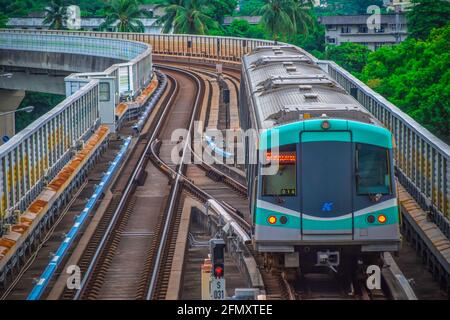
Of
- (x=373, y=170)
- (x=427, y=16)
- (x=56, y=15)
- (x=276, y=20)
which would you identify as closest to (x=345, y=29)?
(x=56, y=15)

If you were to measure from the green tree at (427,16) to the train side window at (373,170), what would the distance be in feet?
199

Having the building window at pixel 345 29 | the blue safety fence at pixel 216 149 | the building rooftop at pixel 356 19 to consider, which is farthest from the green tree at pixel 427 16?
the blue safety fence at pixel 216 149

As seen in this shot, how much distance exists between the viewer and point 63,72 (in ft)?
207

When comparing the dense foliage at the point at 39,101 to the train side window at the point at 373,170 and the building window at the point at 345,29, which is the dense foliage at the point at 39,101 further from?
the train side window at the point at 373,170

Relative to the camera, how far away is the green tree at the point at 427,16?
76.6 meters

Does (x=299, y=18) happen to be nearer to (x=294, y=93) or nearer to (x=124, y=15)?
(x=124, y=15)

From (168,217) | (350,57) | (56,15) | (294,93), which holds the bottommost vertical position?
(168,217)

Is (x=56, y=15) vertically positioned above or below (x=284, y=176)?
above

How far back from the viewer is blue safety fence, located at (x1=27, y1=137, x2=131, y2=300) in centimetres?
1802

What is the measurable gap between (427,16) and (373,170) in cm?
6268

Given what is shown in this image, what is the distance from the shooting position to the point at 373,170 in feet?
57.5

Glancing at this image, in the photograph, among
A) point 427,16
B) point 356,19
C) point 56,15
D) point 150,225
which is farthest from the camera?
point 356,19

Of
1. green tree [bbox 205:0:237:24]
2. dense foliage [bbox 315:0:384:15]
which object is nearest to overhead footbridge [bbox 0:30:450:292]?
green tree [bbox 205:0:237:24]

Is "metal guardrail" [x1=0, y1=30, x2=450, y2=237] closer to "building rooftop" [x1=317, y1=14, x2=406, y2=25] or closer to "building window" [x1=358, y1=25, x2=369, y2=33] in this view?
"building rooftop" [x1=317, y1=14, x2=406, y2=25]
